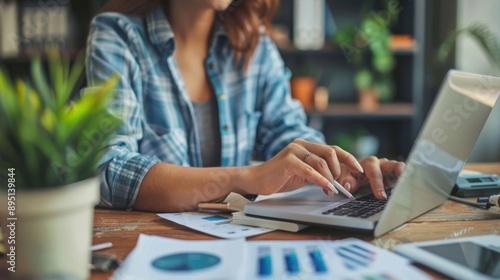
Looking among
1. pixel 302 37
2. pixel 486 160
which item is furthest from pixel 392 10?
pixel 486 160

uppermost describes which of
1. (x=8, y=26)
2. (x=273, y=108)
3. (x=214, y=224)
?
(x=8, y=26)

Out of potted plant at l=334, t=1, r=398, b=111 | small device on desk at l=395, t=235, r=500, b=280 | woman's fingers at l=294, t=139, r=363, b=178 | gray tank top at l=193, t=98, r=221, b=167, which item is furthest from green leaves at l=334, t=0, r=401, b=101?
small device on desk at l=395, t=235, r=500, b=280

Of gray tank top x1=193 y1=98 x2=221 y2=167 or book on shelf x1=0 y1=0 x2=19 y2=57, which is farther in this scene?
book on shelf x1=0 y1=0 x2=19 y2=57

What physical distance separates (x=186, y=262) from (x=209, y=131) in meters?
0.83

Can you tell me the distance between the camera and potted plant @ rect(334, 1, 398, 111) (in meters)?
3.03

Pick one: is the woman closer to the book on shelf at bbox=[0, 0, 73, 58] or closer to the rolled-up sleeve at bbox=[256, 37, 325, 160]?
the rolled-up sleeve at bbox=[256, 37, 325, 160]

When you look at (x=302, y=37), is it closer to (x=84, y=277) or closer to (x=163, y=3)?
(x=163, y=3)

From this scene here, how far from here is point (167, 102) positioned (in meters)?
1.37

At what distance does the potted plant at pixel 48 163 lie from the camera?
502 mm

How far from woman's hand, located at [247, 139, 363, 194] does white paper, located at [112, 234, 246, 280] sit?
210 millimetres

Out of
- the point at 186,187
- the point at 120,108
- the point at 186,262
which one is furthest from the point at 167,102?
the point at 186,262

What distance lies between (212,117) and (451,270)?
921mm

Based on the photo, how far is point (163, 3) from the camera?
4.76ft

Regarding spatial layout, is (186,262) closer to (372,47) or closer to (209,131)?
(209,131)
